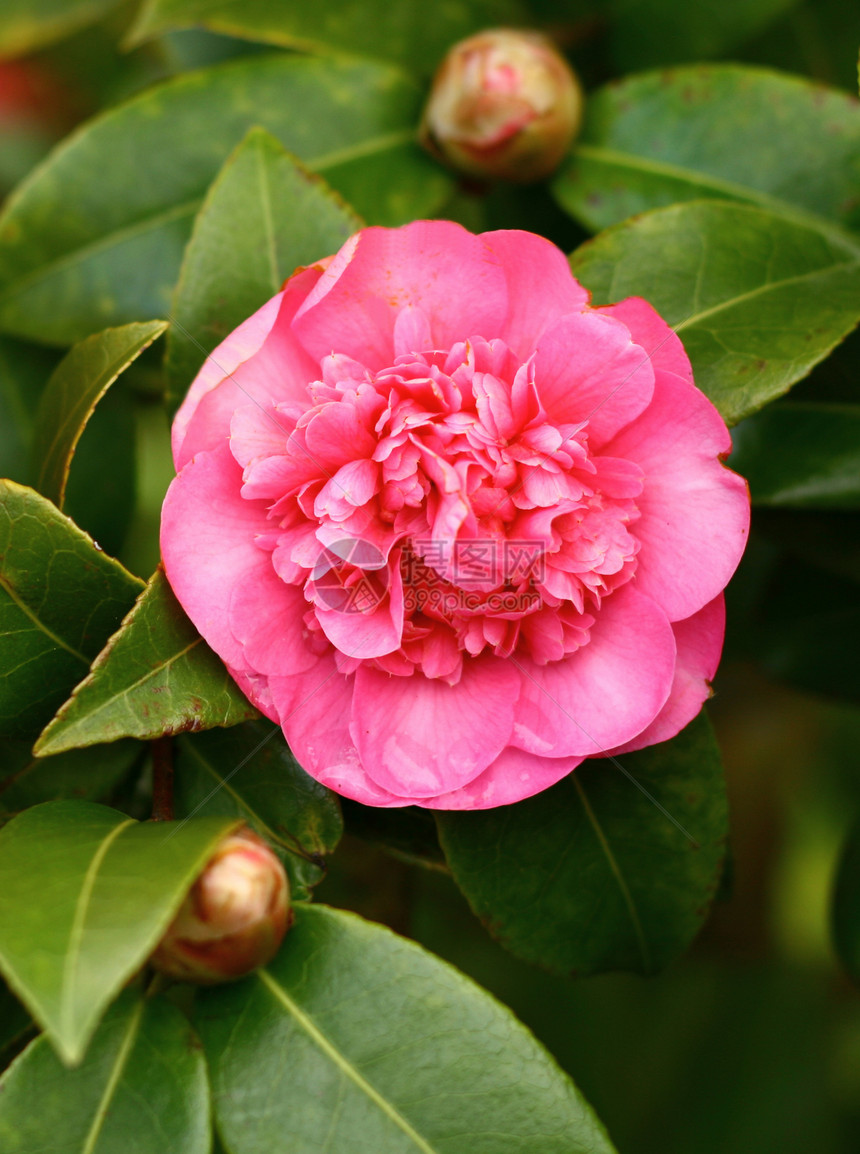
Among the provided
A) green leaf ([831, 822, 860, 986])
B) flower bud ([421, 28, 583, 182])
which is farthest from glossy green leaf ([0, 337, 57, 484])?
green leaf ([831, 822, 860, 986])

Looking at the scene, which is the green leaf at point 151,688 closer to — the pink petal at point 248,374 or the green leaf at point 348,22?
the pink petal at point 248,374

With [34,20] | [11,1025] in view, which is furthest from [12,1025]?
[34,20]

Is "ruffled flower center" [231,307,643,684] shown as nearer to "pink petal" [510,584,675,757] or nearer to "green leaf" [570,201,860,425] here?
"pink petal" [510,584,675,757]

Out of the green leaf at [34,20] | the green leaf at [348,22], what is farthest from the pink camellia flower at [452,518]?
the green leaf at [34,20]

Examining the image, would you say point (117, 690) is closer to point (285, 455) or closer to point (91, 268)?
point (285, 455)

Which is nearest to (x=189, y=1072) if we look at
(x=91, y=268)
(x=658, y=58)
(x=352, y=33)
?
(x=91, y=268)

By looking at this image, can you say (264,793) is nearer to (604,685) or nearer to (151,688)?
(151,688)
